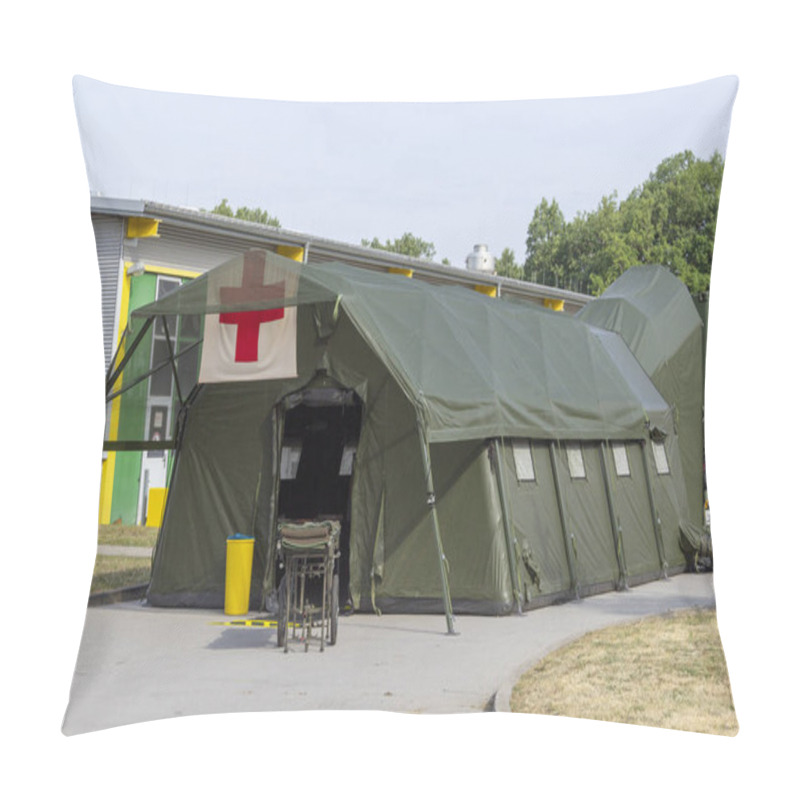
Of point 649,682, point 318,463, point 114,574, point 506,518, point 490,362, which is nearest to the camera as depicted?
point 649,682

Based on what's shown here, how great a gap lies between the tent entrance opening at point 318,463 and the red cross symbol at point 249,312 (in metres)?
2.11

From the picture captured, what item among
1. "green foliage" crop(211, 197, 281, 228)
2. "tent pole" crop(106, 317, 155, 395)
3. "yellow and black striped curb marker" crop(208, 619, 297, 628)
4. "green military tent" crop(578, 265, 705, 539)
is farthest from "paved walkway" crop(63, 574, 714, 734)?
"green foliage" crop(211, 197, 281, 228)

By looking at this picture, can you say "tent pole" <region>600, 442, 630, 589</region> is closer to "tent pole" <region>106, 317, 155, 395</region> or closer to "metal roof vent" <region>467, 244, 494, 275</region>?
"metal roof vent" <region>467, 244, 494, 275</region>

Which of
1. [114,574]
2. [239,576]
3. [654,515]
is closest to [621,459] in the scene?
[654,515]

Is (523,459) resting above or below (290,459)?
below

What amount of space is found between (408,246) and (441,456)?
2.44 meters

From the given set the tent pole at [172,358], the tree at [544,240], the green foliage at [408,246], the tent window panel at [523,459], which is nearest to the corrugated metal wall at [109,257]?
the tent pole at [172,358]

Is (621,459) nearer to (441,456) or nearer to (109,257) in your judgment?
(441,456)

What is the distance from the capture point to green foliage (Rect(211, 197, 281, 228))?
20.9 feet

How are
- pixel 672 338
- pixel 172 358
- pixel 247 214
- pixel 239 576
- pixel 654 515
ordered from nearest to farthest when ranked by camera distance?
pixel 247 214
pixel 672 338
pixel 172 358
pixel 239 576
pixel 654 515

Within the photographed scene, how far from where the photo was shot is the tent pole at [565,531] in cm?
794

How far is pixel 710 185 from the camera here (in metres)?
6.10

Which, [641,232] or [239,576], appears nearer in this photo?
[641,232]

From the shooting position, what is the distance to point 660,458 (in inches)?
291
